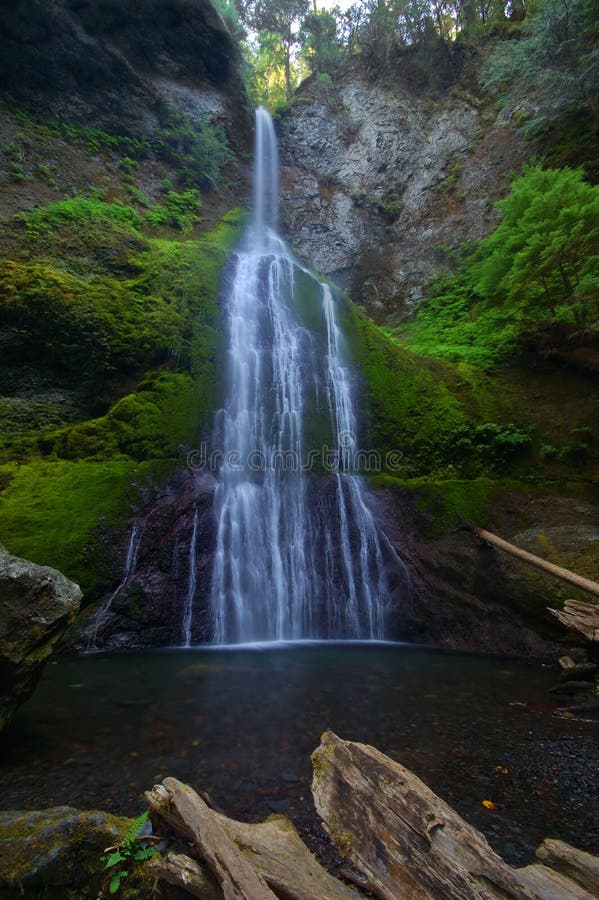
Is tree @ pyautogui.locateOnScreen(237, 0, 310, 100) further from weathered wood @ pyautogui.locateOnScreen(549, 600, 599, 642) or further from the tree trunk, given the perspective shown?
weathered wood @ pyautogui.locateOnScreen(549, 600, 599, 642)

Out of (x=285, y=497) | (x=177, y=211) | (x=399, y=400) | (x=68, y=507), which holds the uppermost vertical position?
(x=177, y=211)

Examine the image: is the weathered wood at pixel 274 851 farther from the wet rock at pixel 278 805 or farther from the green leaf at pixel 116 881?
the wet rock at pixel 278 805

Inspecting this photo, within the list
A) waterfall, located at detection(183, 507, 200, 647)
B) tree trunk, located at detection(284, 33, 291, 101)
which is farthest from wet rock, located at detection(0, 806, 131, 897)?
tree trunk, located at detection(284, 33, 291, 101)

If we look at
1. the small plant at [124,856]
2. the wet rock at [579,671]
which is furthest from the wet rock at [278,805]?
the wet rock at [579,671]

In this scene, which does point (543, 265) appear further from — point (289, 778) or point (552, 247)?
point (289, 778)

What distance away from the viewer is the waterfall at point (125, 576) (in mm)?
6461

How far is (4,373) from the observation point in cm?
873

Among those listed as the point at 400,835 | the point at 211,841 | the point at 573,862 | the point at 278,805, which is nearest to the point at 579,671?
the point at 278,805

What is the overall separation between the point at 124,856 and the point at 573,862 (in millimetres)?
1856

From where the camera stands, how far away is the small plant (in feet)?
6.10

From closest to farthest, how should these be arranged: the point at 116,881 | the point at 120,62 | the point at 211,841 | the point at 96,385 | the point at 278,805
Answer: the point at 211,841
the point at 116,881
the point at 278,805
the point at 96,385
the point at 120,62

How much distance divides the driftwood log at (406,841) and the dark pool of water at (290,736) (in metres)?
1.18

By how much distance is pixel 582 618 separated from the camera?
487 centimetres

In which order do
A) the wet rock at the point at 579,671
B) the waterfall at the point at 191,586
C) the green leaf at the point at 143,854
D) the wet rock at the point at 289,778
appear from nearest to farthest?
1. the green leaf at the point at 143,854
2. the wet rock at the point at 289,778
3. the wet rock at the point at 579,671
4. the waterfall at the point at 191,586
